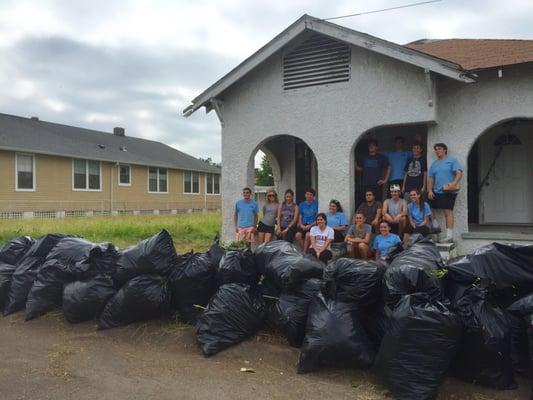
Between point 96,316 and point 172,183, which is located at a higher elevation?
point 172,183

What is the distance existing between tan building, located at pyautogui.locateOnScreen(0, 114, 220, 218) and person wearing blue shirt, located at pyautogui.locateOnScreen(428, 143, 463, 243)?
18.0 m

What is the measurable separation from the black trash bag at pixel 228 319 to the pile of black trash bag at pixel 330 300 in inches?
0.4

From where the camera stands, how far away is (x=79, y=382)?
3779mm

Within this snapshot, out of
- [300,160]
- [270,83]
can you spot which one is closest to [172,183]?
[300,160]

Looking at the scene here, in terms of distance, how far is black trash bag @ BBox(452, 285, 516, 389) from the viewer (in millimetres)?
3514

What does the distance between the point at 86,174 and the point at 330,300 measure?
2149 cm

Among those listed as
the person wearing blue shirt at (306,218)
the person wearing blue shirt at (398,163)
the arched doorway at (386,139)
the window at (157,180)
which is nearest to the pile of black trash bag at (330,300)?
the person wearing blue shirt at (306,218)

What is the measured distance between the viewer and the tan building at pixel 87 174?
20.0 metres

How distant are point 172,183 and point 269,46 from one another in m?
21.7

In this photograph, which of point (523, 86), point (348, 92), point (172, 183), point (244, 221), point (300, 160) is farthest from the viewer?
point (172, 183)

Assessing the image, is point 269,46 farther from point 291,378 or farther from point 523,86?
point 291,378

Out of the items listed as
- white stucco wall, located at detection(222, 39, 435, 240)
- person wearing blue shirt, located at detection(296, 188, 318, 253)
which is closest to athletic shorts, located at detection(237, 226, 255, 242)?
white stucco wall, located at detection(222, 39, 435, 240)

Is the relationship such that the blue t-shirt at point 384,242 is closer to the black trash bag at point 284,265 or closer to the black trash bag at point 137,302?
the black trash bag at point 284,265

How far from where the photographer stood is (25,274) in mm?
5773
